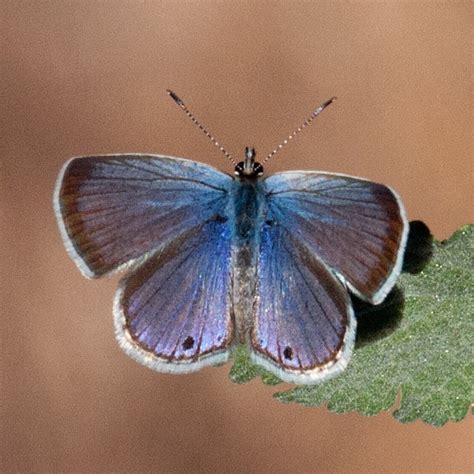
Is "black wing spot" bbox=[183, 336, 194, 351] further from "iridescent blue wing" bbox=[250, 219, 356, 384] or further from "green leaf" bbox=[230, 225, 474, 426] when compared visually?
"green leaf" bbox=[230, 225, 474, 426]

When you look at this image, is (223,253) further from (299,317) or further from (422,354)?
(422,354)

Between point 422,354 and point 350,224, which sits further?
point 350,224

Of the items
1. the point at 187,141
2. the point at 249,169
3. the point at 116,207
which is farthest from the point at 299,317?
the point at 187,141

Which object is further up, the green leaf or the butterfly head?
the butterfly head

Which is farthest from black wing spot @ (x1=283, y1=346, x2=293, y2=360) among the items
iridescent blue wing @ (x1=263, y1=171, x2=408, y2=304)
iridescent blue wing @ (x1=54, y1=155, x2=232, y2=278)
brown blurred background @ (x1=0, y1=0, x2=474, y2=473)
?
brown blurred background @ (x1=0, y1=0, x2=474, y2=473)

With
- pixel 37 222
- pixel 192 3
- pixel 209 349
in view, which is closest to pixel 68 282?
pixel 37 222
